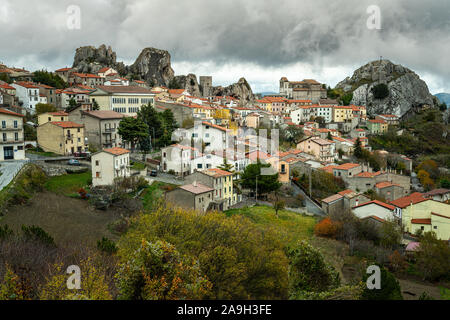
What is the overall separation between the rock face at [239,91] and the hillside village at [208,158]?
70.8ft

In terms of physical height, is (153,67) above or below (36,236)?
above

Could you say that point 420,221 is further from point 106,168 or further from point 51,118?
point 51,118

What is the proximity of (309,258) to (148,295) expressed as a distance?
9.97 metres

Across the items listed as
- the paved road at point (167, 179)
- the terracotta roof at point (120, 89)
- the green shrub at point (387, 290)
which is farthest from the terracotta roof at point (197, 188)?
the terracotta roof at point (120, 89)

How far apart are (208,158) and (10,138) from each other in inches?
746

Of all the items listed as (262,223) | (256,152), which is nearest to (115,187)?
(262,223)

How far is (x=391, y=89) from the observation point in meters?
116

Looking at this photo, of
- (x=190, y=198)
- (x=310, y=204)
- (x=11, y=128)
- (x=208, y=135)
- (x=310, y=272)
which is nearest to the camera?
(x=310, y=272)

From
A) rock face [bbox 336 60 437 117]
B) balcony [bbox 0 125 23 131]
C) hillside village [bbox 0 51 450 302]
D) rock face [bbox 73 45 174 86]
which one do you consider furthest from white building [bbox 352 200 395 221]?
rock face [bbox 336 60 437 117]

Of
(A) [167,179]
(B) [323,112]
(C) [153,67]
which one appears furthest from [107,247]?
(C) [153,67]

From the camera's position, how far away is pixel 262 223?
31328 mm

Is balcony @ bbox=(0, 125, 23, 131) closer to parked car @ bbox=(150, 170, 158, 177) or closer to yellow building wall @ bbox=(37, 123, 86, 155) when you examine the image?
yellow building wall @ bbox=(37, 123, 86, 155)

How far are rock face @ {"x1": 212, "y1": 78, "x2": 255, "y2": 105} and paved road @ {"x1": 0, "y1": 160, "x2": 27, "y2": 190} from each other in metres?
69.2
